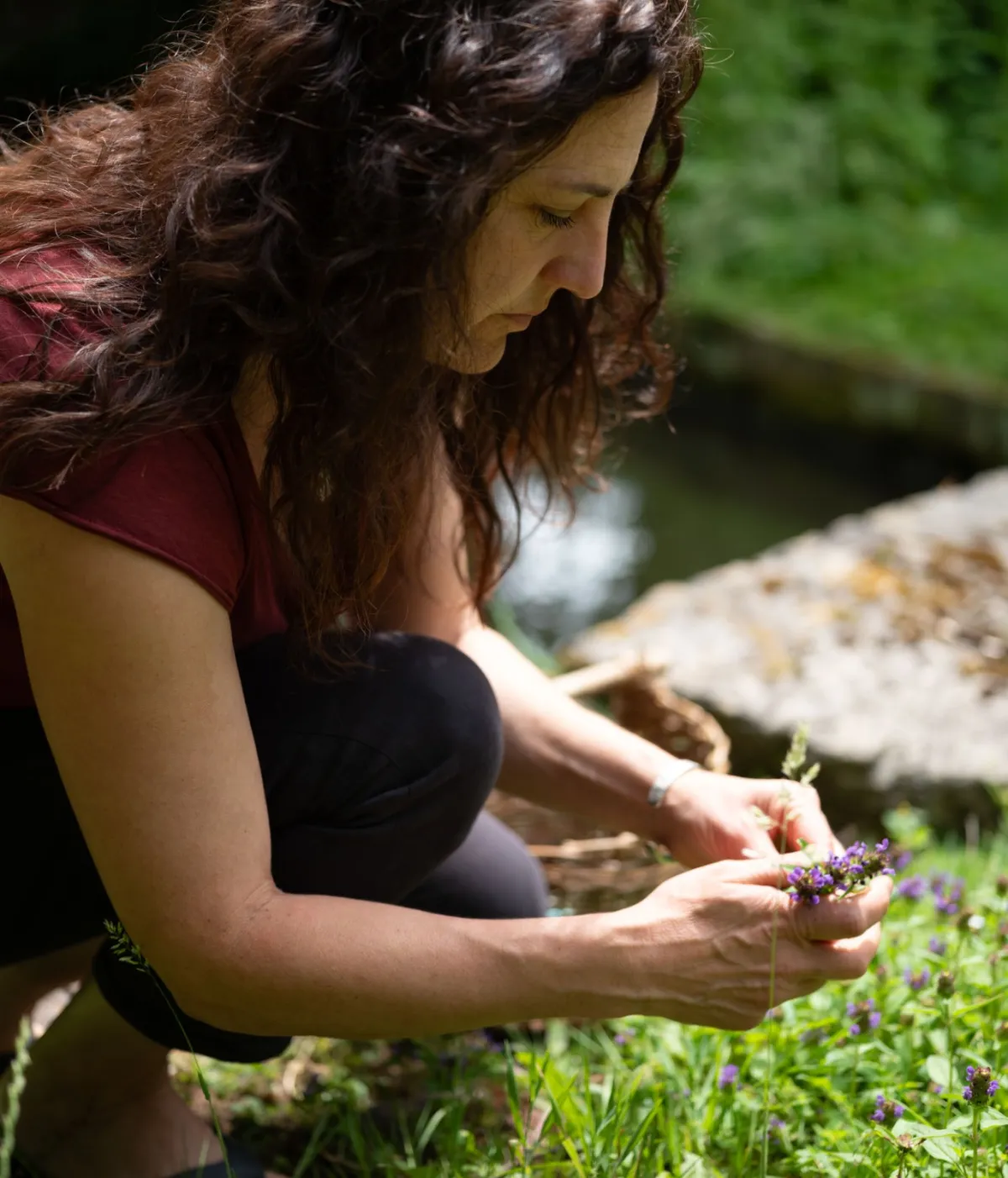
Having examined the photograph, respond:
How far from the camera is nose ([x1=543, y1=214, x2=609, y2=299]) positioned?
1.21 m

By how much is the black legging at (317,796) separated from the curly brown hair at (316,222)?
0.17 metres

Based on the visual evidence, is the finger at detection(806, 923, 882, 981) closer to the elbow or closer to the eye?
the elbow

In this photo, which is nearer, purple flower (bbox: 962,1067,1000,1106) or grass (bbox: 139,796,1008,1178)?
purple flower (bbox: 962,1067,1000,1106)

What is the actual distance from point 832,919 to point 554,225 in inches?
25.1

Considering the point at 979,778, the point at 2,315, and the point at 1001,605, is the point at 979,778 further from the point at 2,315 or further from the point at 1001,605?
the point at 2,315

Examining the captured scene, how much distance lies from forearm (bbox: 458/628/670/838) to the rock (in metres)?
0.89

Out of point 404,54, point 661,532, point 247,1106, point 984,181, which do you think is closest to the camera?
point 404,54

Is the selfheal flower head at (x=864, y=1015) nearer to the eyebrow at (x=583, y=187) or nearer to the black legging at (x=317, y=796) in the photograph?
the black legging at (x=317, y=796)

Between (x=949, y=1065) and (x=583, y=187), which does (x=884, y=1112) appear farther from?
(x=583, y=187)

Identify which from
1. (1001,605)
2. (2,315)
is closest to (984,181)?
(1001,605)

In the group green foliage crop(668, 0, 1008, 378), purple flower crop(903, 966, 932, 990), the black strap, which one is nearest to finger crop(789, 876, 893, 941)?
purple flower crop(903, 966, 932, 990)

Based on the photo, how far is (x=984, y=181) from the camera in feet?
24.1

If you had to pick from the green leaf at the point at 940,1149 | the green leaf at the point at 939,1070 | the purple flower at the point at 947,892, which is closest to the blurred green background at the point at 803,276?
the purple flower at the point at 947,892

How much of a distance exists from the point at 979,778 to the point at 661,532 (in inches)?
92.0
